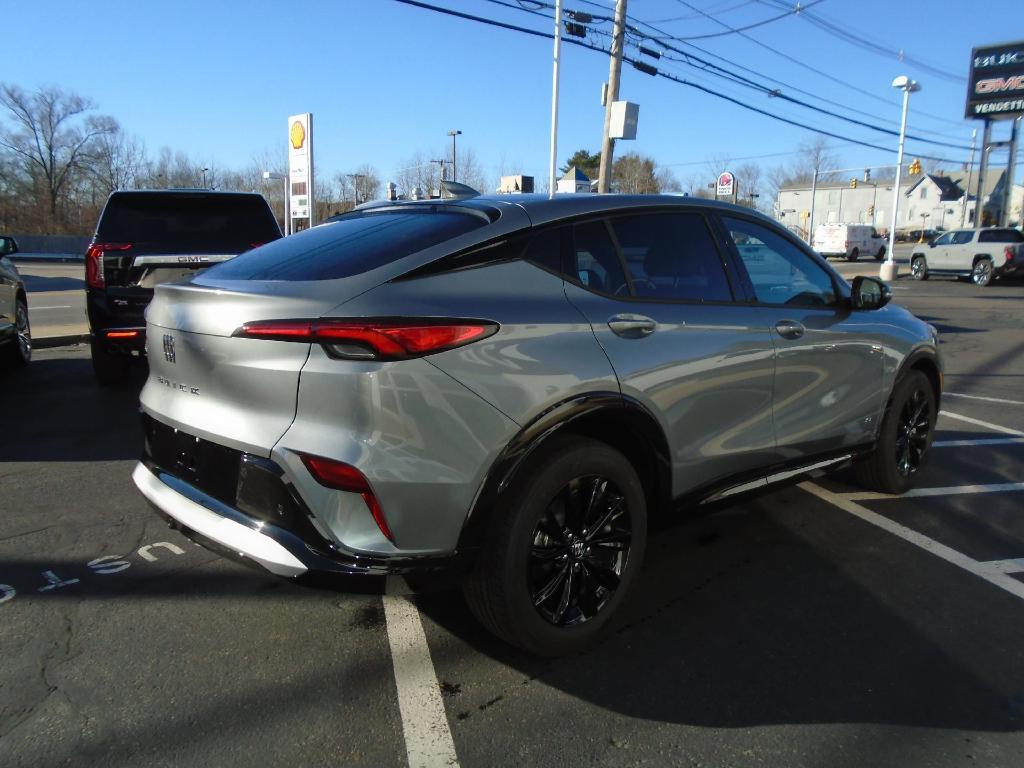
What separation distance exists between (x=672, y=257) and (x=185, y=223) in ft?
17.7

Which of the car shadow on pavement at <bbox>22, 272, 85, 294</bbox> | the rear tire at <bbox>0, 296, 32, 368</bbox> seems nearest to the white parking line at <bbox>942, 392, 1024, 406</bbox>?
the rear tire at <bbox>0, 296, 32, 368</bbox>

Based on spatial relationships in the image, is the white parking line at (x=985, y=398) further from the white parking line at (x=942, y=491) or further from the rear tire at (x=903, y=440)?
the rear tire at (x=903, y=440)

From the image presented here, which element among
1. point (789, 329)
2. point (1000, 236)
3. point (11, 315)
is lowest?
point (11, 315)

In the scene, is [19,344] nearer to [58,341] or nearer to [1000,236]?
[58,341]

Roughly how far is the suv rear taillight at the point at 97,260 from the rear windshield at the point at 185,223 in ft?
0.29

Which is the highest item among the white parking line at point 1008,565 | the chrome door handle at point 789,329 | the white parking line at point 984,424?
the chrome door handle at point 789,329

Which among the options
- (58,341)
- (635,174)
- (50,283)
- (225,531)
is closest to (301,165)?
(58,341)

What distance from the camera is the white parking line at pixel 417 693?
2320mm

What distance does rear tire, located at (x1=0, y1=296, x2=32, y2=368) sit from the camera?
7914 mm

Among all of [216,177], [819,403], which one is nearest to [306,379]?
[819,403]

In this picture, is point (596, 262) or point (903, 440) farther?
point (903, 440)

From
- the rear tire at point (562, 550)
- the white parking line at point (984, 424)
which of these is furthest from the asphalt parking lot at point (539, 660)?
the white parking line at point (984, 424)

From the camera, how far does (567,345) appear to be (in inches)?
106

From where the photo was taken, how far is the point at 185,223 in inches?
277
